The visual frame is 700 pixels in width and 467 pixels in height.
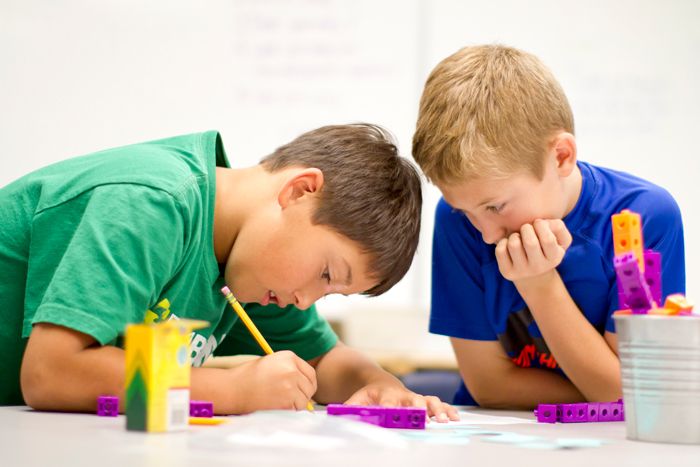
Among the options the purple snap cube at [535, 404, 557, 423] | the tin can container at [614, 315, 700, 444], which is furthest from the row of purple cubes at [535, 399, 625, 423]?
the tin can container at [614, 315, 700, 444]

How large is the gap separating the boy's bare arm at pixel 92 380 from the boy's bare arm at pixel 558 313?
39 cm

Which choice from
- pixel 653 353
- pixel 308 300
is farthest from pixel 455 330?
pixel 653 353

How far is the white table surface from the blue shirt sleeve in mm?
569

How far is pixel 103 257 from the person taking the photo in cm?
96

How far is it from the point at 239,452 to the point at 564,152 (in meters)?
0.79

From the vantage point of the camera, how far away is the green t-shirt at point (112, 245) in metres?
0.95

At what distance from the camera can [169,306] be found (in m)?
1.15

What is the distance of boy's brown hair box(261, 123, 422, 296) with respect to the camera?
3.92 ft

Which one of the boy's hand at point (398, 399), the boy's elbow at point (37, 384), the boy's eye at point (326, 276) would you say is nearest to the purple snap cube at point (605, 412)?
the boy's hand at point (398, 399)

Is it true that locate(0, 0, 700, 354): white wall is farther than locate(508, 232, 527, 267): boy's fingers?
Yes

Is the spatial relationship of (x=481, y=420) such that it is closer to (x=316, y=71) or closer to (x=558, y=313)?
(x=558, y=313)

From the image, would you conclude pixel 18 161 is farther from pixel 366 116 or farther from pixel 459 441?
pixel 459 441

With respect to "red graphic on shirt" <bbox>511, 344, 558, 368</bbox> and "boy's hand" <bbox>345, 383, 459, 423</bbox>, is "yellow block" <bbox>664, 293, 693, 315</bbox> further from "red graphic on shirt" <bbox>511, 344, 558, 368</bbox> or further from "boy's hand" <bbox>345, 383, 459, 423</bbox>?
"red graphic on shirt" <bbox>511, 344, 558, 368</bbox>

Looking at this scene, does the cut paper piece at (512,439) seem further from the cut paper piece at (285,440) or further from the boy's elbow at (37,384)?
the boy's elbow at (37,384)
